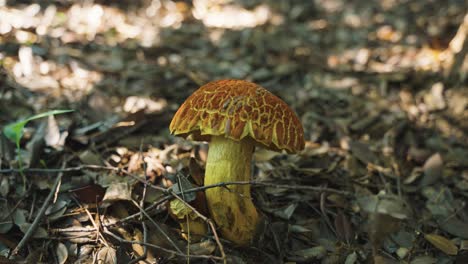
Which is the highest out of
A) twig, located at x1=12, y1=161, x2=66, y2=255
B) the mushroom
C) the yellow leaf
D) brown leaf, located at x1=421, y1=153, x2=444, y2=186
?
the mushroom

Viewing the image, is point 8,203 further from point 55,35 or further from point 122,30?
point 122,30

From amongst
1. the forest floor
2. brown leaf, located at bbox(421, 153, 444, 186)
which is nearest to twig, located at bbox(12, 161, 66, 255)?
the forest floor

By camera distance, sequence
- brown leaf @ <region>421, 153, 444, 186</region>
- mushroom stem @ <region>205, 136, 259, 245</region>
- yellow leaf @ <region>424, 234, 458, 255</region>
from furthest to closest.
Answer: brown leaf @ <region>421, 153, 444, 186</region> < yellow leaf @ <region>424, 234, 458, 255</region> < mushroom stem @ <region>205, 136, 259, 245</region>

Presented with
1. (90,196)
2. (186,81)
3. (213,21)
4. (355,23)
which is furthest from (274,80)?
(90,196)

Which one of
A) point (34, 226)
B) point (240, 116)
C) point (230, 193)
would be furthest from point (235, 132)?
point (34, 226)

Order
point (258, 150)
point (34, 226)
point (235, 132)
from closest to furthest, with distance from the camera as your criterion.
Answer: point (235, 132) < point (34, 226) < point (258, 150)

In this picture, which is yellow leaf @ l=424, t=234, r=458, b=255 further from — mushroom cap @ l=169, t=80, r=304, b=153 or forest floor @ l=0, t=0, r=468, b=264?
mushroom cap @ l=169, t=80, r=304, b=153

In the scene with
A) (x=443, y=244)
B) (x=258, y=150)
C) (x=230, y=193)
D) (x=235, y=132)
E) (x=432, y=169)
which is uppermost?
(x=235, y=132)

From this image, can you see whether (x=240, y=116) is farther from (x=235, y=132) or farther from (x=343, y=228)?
(x=343, y=228)

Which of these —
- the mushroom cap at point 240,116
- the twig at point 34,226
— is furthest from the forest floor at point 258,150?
the mushroom cap at point 240,116
